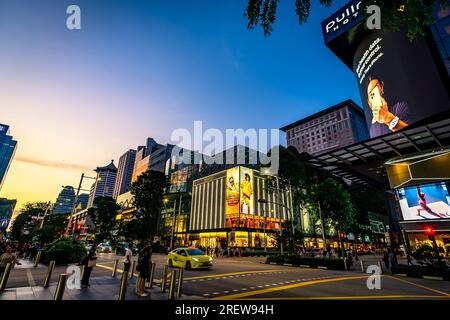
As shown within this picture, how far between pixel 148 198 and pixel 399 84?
4205 centimetres

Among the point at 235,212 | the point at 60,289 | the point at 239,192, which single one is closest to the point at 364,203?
the point at 239,192

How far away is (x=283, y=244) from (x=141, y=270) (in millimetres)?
24875

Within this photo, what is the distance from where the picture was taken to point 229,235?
1957 inches

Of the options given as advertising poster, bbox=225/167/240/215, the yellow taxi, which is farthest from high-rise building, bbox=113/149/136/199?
the yellow taxi

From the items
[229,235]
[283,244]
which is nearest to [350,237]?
[229,235]

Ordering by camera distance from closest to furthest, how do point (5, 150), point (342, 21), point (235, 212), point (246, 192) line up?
point (342, 21) → point (235, 212) → point (246, 192) → point (5, 150)

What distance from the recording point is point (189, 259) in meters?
16.6

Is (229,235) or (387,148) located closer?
(387,148)

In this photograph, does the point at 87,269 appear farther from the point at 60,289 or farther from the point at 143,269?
the point at 60,289

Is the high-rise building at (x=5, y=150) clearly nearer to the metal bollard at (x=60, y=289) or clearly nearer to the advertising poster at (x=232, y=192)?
the advertising poster at (x=232, y=192)

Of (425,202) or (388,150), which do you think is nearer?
(425,202)

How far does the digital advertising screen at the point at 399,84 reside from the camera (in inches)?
1087
